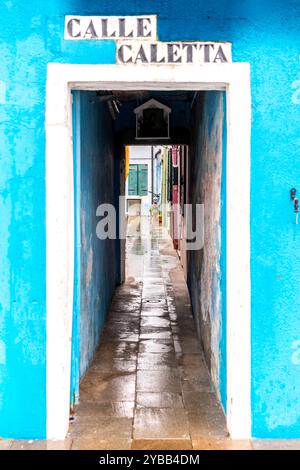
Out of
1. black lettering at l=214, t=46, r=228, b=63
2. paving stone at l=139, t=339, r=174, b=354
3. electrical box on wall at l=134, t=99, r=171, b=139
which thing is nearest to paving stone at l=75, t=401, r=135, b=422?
paving stone at l=139, t=339, r=174, b=354

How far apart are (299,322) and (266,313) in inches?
11.3

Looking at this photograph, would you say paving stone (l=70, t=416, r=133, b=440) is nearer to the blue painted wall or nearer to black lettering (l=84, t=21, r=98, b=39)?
the blue painted wall

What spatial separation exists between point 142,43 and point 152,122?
4170 millimetres

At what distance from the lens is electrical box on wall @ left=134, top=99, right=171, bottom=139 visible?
27.3ft

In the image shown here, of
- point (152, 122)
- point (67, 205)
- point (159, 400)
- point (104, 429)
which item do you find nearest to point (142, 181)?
point (152, 122)

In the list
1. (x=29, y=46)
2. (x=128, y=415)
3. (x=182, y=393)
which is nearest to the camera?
(x=29, y=46)

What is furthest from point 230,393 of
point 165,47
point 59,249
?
point 165,47

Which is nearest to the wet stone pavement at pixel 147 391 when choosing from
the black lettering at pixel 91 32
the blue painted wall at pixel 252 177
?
the blue painted wall at pixel 252 177

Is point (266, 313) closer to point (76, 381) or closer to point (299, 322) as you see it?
point (299, 322)

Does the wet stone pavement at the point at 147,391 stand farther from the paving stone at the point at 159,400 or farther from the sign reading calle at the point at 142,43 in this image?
the sign reading calle at the point at 142,43

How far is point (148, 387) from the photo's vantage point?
18.3 ft

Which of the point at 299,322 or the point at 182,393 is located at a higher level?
the point at 299,322

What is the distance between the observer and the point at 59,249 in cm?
426

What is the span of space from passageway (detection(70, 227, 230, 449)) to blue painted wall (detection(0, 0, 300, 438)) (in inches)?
21.7
